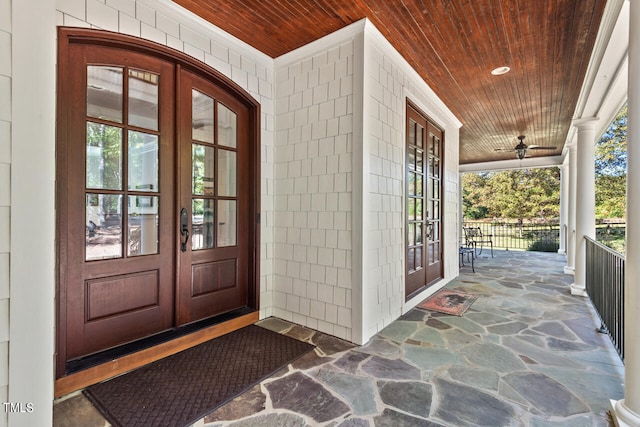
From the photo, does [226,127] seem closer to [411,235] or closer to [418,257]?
[411,235]

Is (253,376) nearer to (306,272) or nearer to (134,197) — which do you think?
(306,272)

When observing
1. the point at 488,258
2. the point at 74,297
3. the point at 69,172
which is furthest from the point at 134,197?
the point at 488,258

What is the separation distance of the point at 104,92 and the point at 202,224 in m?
1.24

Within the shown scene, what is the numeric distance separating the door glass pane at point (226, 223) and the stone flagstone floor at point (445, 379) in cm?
95

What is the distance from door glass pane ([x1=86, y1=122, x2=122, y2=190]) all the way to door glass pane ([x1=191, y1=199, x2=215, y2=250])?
620 millimetres

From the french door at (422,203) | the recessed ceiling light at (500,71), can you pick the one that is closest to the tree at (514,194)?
the french door at (422,203)

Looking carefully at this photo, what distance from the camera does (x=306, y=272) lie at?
119 inches

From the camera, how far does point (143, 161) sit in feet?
7.72

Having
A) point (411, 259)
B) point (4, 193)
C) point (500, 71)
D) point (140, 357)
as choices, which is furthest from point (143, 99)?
point (500, 71)

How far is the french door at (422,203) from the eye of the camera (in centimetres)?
363

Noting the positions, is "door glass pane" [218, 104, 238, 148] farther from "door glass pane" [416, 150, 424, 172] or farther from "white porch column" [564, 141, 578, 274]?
"white porch column" [564, 141, 578, 274]

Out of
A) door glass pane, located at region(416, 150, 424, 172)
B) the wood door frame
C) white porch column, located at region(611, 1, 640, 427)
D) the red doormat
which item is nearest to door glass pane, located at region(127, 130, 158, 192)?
the wood door frame

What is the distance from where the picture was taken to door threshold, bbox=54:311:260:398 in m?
1.86

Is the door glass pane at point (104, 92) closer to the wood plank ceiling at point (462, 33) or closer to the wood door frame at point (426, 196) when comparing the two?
the wood plank ceiling at point (462, 33)
